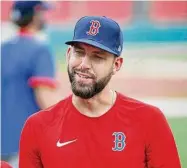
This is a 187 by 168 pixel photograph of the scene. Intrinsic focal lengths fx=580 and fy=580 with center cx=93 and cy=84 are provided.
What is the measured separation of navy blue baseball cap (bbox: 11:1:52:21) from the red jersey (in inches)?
87.3

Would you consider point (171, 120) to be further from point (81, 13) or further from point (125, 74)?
point (81, 13)

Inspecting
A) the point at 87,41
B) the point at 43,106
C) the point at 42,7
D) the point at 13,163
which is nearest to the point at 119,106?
the point at 87,41

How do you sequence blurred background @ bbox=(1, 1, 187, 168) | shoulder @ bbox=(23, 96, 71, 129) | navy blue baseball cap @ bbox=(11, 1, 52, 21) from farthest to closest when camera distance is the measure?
blurred background @ bbox=(1, 1, 187, 168), navy blue baseball cap @ bbox=(11, 1, 52, 21), shoulder @ bbox=(23, 96, 71, 129)

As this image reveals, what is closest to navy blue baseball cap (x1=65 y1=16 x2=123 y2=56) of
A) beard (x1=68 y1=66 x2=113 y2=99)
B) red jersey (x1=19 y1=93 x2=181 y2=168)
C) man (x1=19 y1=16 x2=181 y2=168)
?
man (x1=19 y1=16 x2=181 y2=168)

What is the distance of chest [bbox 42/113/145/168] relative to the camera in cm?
258

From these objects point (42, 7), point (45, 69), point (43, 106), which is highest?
point (42, 7)

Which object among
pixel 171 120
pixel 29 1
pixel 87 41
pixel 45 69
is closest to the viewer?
pixel 87 41

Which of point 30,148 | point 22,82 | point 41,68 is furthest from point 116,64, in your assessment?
point 22,82

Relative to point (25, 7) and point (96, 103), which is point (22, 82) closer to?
point (25, 7)

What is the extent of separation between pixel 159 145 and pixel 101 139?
261mm

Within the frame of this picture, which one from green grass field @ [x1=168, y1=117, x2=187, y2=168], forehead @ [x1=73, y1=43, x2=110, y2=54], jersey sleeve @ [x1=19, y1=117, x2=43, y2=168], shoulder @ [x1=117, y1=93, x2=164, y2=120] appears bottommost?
green grass field @ [x1=168, y1=117, x2=187, y2=168]

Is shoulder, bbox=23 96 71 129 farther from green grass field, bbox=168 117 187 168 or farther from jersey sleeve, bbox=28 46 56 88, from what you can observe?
green grass field, bbox=168 117 187 168

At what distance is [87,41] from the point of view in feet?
8.46

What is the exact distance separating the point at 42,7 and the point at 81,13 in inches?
562
